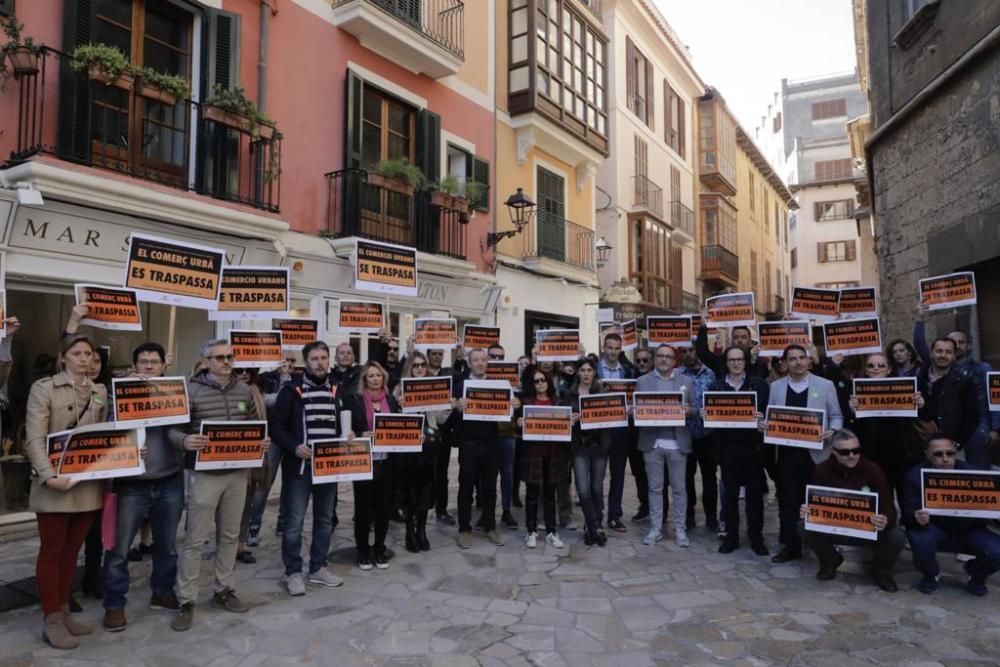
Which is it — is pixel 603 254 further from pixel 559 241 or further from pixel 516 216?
pixel 516 216

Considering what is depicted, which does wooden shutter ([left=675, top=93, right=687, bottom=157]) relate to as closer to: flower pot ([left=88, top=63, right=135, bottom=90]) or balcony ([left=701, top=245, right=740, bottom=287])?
balcony ([left=701, top=245, right=740, bottom=287])

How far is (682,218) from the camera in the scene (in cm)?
2448

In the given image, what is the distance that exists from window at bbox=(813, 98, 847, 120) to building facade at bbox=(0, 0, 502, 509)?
40.9 metres

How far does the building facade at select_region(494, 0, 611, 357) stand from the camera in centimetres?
1466

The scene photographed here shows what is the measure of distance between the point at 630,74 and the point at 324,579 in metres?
19.2

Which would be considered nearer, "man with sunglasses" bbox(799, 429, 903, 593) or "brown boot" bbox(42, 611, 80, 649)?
"brown boot" bbox(42, 611, 80, 649)

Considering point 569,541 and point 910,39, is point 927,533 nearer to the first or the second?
point 569,541

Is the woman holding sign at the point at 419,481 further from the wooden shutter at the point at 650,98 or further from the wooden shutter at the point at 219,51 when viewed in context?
the wooden shutter at the point at 650,98

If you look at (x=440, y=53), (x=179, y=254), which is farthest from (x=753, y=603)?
(x=440, y=53)

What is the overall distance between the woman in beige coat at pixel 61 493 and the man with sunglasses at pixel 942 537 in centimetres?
583

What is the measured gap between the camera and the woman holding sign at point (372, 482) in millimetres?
5742

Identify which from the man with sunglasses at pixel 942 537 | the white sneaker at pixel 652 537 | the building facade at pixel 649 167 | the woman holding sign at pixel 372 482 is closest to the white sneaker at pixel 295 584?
the woman holding sign at pixel 372 482

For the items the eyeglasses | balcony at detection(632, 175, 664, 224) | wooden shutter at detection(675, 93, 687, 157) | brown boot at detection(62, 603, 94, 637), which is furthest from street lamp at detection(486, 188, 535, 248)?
wooden shutter at detection(675, 93, 687, 157)

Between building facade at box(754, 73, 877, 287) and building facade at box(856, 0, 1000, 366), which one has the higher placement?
building facade at box(754, 73, 877, 287)
